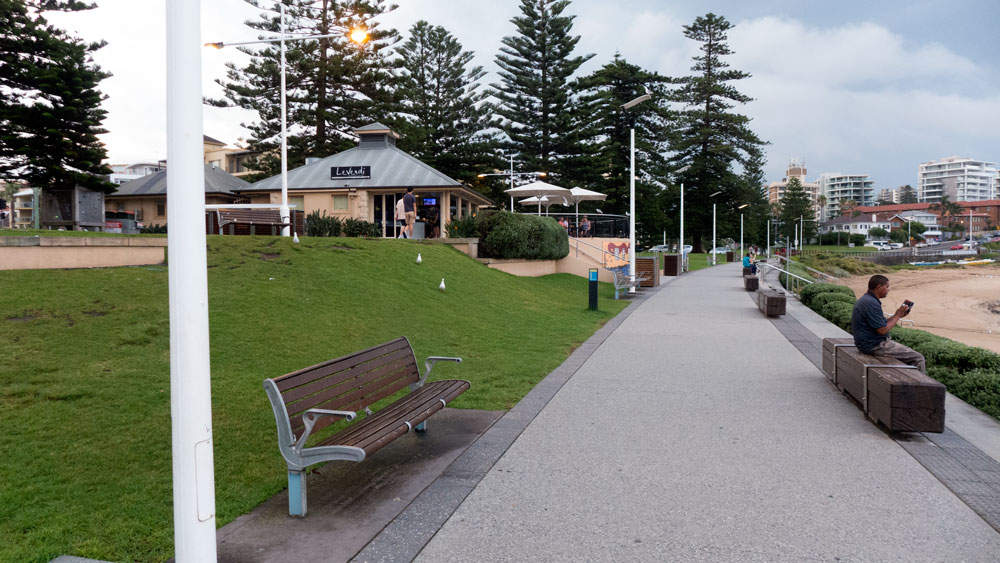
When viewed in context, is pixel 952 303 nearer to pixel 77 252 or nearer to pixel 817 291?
pixel 817 291

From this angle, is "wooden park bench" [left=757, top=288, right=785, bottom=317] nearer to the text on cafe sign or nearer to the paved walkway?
the paved walkway

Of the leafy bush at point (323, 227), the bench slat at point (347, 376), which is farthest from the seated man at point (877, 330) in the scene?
the leafy bush at point (323, 227)

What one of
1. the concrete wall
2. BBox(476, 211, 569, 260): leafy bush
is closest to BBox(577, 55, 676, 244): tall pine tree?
BBox(476, 211, 569, 260): leafy bush

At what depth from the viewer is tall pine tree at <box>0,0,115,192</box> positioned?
23.0 m

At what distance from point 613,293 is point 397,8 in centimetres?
2566

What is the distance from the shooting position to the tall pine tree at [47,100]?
906 inches

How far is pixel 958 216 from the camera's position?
146 metres

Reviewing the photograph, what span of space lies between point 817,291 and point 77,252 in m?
16.8

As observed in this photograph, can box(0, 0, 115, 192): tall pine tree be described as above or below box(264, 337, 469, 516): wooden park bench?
above

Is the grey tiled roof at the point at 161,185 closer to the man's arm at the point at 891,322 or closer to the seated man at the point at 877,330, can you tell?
the seated man at the point at 877,330

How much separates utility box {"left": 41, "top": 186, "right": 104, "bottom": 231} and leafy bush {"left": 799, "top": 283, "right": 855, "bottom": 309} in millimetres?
24412

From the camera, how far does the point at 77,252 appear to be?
31.7ft

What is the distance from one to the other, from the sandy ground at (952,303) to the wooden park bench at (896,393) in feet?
33.9

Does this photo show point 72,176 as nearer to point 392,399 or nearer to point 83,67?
point 83,67
